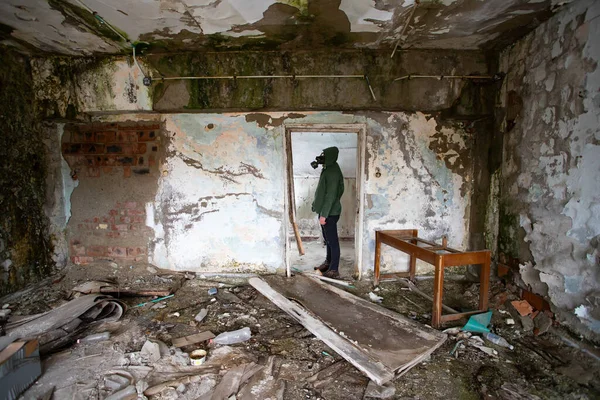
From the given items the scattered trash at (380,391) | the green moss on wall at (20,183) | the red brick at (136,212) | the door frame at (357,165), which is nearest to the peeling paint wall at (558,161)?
the door frame at (357,165)

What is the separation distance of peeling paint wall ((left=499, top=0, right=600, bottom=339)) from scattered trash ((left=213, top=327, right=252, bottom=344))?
2584 millimetres

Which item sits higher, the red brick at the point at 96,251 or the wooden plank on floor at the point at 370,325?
the red brick at the point at 96,251

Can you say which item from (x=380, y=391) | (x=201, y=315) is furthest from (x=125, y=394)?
(x=380, y=391)

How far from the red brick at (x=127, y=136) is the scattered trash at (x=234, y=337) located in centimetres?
256

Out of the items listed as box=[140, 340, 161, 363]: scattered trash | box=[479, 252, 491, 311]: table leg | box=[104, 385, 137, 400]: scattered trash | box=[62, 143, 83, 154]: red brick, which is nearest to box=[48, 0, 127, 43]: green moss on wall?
box=[62, 143, 83, 154]: red brick

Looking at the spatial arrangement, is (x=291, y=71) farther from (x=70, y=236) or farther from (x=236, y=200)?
(x=70, y=236)

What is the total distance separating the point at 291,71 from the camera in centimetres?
323

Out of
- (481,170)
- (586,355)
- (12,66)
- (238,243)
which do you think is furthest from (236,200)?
(586,355)

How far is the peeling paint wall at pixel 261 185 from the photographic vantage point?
11.5 ft

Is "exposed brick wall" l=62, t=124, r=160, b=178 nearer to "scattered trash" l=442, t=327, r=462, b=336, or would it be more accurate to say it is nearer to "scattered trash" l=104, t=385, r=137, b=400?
"scattered trash" l=104, t=385, r=137, b=400

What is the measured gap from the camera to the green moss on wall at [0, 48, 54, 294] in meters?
3.03

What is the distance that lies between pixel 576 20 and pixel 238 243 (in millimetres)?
3768

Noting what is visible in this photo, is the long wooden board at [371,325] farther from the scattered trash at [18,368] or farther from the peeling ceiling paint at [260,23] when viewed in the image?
the peeling ceiling paint at [260,23]

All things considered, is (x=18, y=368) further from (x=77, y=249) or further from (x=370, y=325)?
(x=370, y=325)
